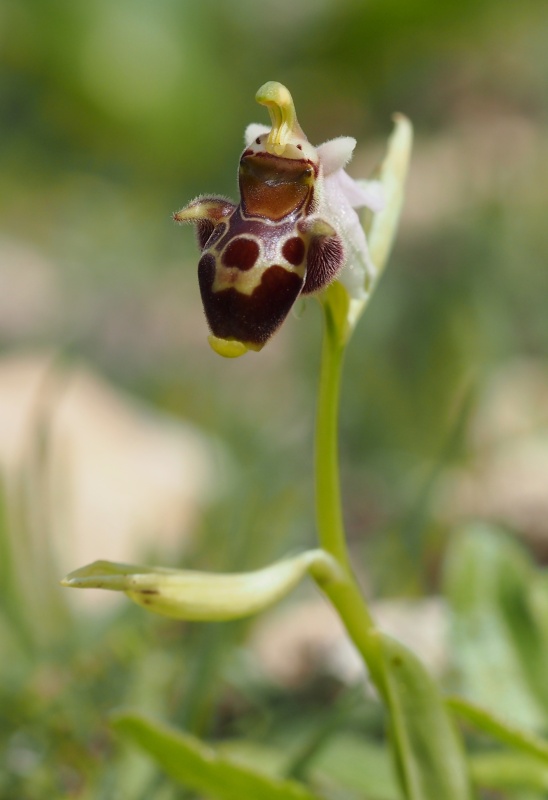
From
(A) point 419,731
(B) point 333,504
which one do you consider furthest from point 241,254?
(A) point 419,731

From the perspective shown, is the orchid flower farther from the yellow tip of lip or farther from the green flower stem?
the green flower stem

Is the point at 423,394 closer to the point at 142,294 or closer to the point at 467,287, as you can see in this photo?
the point at 467,287

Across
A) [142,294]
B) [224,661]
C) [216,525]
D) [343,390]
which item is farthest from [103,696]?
[142,294]

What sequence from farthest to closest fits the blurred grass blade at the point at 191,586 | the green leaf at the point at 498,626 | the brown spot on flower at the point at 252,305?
1. the green leaf at the point at 498,626
2. the blurred grass blade at the point at 191,586
3. the brown spot on flower at the point at 252,305

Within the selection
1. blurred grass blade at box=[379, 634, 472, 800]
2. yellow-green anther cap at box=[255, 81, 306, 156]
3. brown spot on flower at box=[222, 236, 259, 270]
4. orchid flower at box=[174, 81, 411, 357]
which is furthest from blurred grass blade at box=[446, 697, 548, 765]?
yellow-green anther cap at box=[255, 81, 306, 156]

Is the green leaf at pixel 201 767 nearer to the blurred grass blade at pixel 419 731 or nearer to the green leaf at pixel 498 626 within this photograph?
the blurred grass blade at pixel 419 731

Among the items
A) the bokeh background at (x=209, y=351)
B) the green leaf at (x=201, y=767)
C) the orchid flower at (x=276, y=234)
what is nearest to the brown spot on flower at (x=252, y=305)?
the orchid flower at (x=276, y=234)
